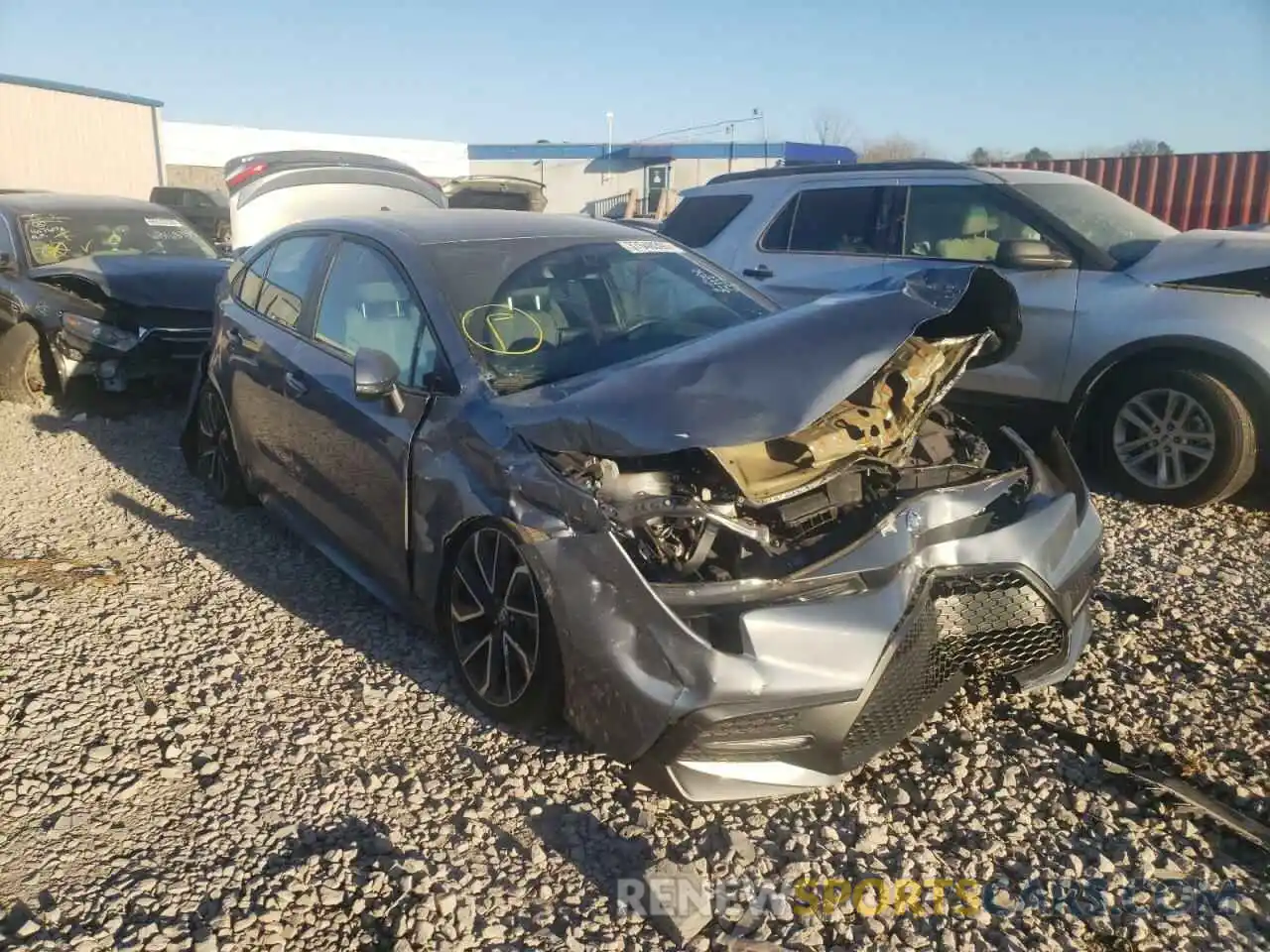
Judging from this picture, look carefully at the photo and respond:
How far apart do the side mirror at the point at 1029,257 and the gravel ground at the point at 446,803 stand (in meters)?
2.19

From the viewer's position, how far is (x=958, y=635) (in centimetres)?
285

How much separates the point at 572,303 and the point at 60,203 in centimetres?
673

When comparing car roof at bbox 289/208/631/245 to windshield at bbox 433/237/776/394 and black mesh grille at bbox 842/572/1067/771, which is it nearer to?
windshield at bbox 433/237/776/394

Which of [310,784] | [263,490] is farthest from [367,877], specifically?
[263,490]

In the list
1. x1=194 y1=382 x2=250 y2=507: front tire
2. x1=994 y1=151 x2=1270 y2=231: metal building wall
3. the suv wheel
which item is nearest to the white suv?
the suv wheel

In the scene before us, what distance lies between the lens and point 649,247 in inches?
173

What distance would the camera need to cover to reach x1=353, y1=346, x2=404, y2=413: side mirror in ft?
11.3

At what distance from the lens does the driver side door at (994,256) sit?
5.80 meters

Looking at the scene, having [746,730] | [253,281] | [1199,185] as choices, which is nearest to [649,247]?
[253,281]

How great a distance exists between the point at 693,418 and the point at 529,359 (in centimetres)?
106

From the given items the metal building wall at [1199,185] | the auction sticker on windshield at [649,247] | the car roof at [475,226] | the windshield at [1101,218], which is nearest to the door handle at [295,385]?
the car roof at [475,226]

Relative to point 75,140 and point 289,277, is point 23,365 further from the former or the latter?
point 75,140

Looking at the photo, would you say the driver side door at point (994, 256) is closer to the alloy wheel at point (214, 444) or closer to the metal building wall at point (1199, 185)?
the alloy wheel at point (214, 444)

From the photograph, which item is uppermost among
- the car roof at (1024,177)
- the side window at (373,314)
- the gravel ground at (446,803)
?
the car roof at (1024,177)
